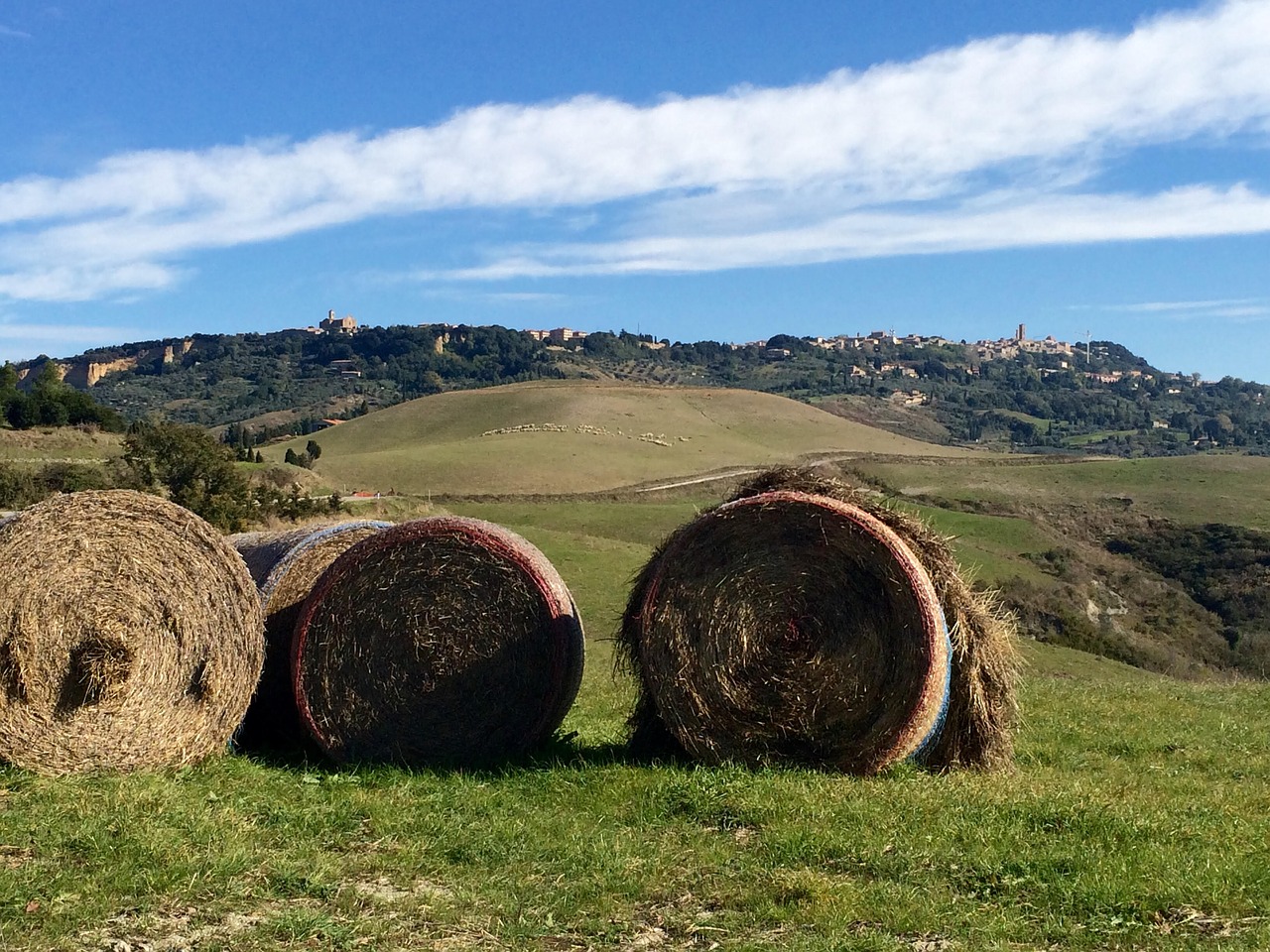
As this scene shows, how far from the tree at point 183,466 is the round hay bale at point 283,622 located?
22.4 metres

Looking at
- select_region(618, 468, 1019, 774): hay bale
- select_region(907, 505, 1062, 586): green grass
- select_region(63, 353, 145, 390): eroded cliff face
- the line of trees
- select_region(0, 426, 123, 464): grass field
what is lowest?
select_region(907, 505, 1062, 586): green grass

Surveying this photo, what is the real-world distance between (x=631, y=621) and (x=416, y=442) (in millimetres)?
80379

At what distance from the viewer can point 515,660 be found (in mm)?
9141

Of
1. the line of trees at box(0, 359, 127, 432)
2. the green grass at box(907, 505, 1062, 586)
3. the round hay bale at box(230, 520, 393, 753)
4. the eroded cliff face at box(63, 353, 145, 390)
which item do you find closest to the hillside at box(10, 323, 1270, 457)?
the eroded cliff face at box(63, 353, 145, 390)

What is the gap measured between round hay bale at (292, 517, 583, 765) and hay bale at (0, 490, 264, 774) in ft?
1.84

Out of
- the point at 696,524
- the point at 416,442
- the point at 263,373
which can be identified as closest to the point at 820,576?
the point at 696,524

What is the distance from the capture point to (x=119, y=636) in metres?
8.69

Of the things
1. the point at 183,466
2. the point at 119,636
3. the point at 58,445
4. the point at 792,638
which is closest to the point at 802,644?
the point at 792,638

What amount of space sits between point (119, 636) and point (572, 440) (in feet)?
227

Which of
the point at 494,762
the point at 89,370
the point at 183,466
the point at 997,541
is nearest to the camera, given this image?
the point at 494,762

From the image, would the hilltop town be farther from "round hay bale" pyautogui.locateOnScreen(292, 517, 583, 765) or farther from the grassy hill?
"round hay bale" pyautogui.locateOnScreen(292, 517, 583, 765)

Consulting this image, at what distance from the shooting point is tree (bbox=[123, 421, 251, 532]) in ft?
105

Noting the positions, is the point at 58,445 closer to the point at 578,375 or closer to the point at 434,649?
the point at 434,649

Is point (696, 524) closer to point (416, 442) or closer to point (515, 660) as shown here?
point (515, 660)
